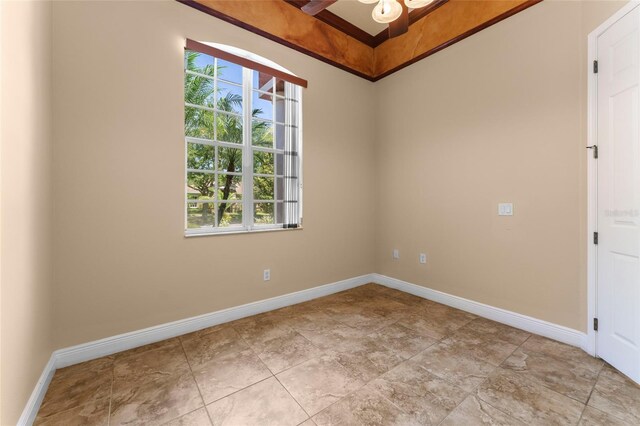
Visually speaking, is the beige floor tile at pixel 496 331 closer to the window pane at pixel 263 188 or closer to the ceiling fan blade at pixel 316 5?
the window pane at pixel 263 188

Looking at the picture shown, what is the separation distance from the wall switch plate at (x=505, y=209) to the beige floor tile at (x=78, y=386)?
3.62 meters

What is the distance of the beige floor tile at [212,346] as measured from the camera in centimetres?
217

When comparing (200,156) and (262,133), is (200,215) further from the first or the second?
(262,133)

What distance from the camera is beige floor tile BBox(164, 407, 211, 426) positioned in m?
1.51

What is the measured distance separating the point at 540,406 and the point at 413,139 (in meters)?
2.96

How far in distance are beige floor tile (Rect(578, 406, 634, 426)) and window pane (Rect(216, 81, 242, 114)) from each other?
12.0ft

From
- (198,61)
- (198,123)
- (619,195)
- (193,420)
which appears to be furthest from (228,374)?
(619,195)

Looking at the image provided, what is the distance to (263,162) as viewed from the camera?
10.7 ft

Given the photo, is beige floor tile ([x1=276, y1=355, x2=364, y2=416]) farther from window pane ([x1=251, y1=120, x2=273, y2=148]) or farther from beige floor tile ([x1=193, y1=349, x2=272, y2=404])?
window pane ([x1=251, y1=120, x2=273, y2=148])

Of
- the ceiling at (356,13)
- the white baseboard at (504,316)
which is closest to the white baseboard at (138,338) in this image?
the white baseboard at (504,316)

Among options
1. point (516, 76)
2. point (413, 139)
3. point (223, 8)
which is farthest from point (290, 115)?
point (516, 76)

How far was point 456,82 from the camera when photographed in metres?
3.16

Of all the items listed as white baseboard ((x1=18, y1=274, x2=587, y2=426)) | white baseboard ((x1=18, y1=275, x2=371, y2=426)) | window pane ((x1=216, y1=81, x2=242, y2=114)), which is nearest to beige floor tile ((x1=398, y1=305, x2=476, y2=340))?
white baseboard ((x1=18, y1=274, x2=587, y2=426))

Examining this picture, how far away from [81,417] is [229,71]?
308 cm
